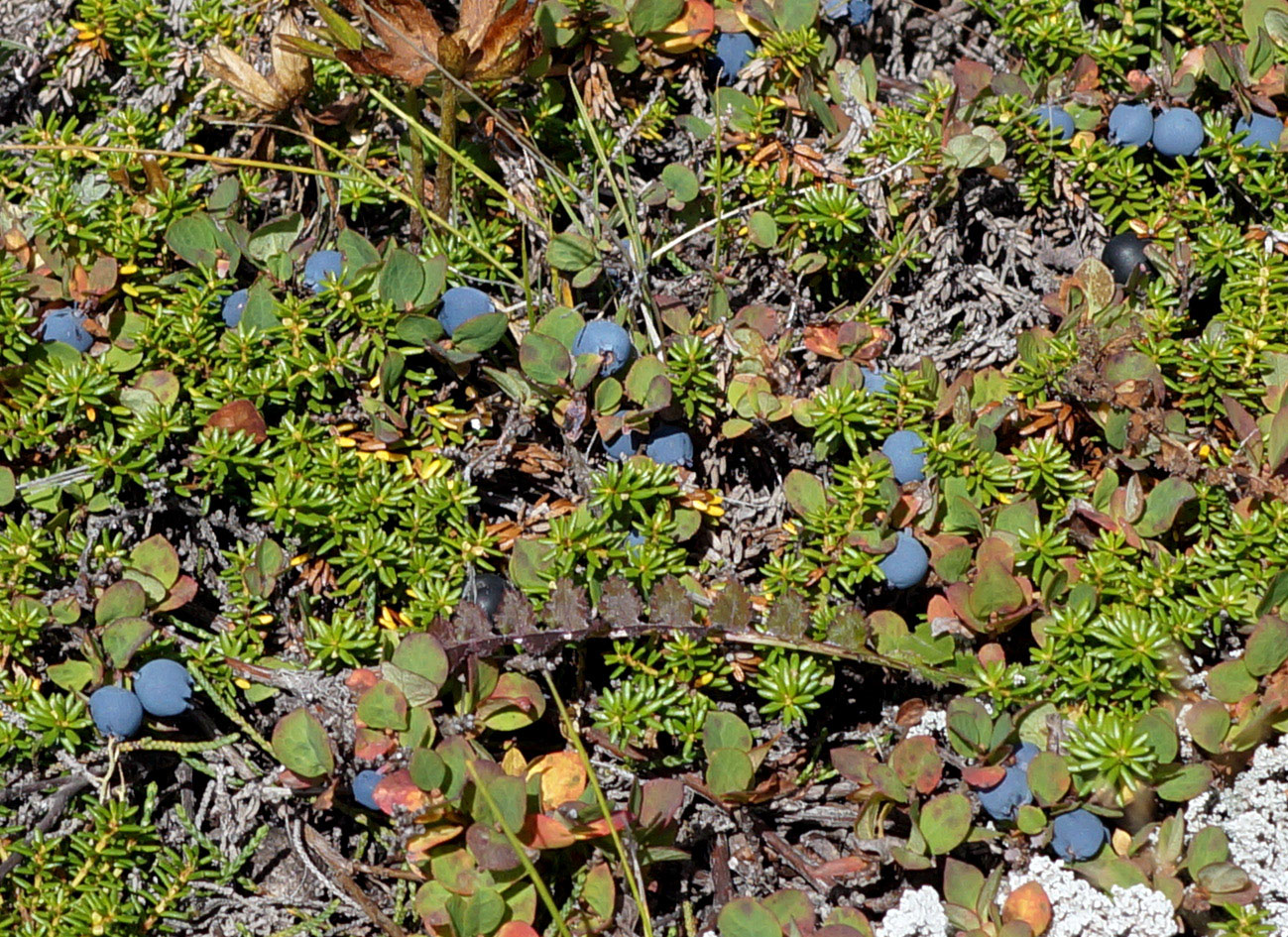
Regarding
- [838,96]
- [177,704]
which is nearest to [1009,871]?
[177,704]

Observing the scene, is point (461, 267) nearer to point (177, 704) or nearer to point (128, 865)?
point (177, 704)

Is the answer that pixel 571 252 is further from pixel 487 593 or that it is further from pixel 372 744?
pixel 372 744

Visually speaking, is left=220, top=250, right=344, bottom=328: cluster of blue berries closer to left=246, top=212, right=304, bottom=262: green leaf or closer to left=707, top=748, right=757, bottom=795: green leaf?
left=246, top=212, right=304, bottom=262: green leaf

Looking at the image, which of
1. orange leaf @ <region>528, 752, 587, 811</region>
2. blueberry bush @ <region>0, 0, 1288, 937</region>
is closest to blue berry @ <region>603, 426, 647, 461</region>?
blueberry bush @ <region>0, 0, 1288, 937</region>

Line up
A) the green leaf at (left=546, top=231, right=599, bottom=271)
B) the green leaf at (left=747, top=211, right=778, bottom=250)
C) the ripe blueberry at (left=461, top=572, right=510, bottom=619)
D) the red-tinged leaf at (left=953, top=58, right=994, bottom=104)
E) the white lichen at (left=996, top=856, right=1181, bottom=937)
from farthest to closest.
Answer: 1. the red-tinged leaf at (left=953, top=58, right=994, bottom=104)
2. the green leaf at (left=747, top=211, right=778, bottom=250)
3. the green leaf at (left=546, top=231, right=599, bottom=271)
4. the ripe blueberry at (left=461, top=572, right=510, bottom=619)
5. the white lichen at (left=996, top=856, right=1181, bottom=937)

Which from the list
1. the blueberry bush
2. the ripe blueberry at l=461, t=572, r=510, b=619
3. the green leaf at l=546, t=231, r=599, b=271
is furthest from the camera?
the green leaf at l=546, t=231, r=599, b=271

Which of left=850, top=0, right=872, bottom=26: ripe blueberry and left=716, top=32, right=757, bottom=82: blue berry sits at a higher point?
left=850, top=0, right=872, bottom=26: ripe blueberry

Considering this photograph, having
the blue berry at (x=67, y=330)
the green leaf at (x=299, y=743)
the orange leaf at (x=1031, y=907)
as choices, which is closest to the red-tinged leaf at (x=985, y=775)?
the orange leaf at (x=1031, y=907)
